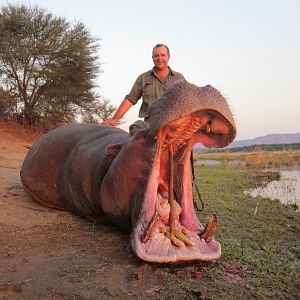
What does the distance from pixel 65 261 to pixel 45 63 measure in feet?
55.1

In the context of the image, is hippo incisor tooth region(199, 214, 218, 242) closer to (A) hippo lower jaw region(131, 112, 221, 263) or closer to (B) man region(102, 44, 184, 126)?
(A) hippo lower jaw region(131, 112, 221, 263)

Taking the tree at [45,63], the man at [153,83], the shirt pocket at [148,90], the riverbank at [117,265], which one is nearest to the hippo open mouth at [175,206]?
the riverbank at [117,265]

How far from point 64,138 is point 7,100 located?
15.1 metres

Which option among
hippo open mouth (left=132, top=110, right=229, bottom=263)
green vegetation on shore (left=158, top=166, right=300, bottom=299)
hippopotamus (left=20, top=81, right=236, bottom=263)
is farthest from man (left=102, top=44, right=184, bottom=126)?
hippo open mouth (left=132, top=110, right=229, bottom=263)

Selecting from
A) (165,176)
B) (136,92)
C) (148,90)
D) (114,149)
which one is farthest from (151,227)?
(136,92)

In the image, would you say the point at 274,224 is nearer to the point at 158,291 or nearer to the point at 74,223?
the point at 74,223

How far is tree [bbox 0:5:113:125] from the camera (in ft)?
58.5

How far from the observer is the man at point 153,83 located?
468cm

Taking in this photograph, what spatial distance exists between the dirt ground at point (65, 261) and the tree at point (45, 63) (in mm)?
14796

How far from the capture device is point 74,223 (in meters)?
3.74

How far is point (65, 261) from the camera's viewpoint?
2.71m

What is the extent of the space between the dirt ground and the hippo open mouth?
0.56 ft

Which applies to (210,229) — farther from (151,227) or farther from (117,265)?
(117,265)

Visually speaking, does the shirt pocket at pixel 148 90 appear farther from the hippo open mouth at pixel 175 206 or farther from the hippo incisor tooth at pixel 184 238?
the hippo incisor tooth at pixel 184 238
